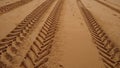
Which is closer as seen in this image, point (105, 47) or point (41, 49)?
point (41, 49)

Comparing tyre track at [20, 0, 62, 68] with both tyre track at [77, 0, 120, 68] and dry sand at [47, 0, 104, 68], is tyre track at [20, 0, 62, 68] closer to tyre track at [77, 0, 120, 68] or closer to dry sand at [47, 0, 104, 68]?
dry sand at [47, 0, 104, 68]

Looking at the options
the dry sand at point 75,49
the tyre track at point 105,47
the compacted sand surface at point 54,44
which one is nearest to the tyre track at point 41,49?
the compacted sand surface at point 54,44

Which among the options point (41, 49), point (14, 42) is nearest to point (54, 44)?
point (41, 49)

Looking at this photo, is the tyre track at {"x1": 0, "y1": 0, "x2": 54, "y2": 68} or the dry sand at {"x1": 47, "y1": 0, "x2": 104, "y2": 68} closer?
the tyre track at {"x1": 0, "y1": 0, "x2": 54, "y2": 68}

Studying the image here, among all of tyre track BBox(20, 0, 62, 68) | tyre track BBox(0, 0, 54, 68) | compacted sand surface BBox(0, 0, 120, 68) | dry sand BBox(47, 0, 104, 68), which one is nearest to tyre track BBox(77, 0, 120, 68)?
compacted sand surface BBox(0, 0, 120, 68)

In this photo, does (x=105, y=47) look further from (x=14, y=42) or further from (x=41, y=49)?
(x=14, y=42)

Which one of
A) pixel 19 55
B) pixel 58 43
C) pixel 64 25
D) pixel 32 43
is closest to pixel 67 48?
pixel 58 43

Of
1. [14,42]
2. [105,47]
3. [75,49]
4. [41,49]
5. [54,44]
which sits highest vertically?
[14,42]

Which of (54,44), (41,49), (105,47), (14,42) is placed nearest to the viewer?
(41,49)

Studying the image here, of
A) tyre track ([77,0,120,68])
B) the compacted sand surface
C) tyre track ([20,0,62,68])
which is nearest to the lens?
tyre track ([20,0,62,68])

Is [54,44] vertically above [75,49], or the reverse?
[54,44]

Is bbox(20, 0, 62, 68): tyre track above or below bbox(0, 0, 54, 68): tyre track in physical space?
below

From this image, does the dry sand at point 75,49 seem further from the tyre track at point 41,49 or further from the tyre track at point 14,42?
the tyre track at point 14,42

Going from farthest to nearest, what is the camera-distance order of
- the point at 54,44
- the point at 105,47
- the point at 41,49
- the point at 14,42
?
the point at 105,47
the point at 54,44
the point at 14,42
the point at 41,49
